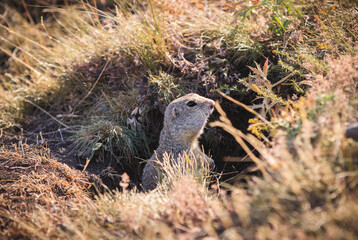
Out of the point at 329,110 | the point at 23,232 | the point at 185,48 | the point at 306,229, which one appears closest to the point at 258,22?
the point at 185,48

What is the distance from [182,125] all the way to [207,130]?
3.40ft

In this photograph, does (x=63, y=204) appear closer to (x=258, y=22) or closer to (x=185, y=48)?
(x=185, y=48)

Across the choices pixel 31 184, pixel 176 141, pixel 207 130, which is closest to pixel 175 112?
pixel 176 141

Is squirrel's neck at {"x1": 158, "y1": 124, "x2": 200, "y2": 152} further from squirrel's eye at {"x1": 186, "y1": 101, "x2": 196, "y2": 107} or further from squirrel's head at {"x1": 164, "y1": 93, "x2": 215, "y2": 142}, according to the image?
squirrel's eye at {"x1": 186, "y1": 101, "x2": 196, "y2": 107}

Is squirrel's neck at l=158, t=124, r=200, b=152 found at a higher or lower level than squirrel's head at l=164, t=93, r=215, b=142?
lower

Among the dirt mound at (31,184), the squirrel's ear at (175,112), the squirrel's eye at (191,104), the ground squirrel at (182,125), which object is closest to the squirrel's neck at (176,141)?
the ground squirrel at (182,125)

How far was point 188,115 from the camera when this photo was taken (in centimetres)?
394

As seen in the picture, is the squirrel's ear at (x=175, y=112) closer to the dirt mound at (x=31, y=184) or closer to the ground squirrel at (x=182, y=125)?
the ground squirrel at (x=182, y=125)

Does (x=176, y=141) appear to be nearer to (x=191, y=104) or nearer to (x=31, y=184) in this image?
(x=191, y=104)

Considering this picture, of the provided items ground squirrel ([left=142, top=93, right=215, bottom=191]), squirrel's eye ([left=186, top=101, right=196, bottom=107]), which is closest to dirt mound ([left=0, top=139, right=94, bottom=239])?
ground squirrel ([left=142, top=93, right=215, bottom=191])

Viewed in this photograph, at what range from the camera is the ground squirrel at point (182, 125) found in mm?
3936

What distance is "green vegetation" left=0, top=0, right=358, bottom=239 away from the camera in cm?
210

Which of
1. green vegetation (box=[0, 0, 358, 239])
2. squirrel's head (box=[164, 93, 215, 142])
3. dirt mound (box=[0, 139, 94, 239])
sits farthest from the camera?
squirrel's head (box=[164, 93, 215, 142])

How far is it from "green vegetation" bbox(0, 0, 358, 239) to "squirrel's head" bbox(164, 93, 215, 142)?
450 millimetres
